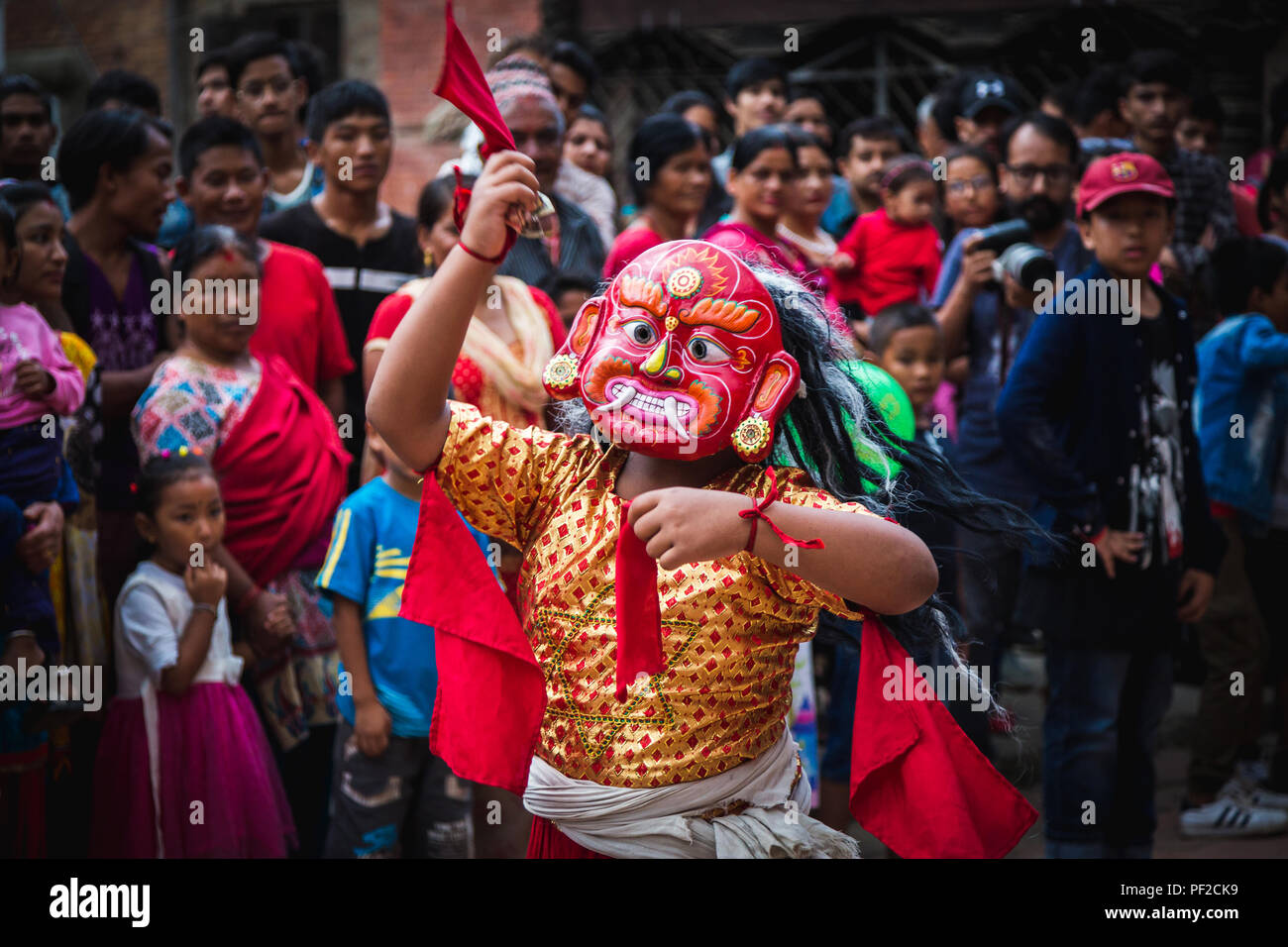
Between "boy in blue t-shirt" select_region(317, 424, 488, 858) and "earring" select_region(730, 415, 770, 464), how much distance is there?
1567 mm

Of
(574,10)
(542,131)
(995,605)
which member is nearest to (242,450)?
(542,131)

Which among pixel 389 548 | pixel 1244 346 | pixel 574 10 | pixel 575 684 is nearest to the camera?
pixel 575 684

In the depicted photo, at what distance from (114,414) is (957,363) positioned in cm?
300

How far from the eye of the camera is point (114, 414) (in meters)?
4.05

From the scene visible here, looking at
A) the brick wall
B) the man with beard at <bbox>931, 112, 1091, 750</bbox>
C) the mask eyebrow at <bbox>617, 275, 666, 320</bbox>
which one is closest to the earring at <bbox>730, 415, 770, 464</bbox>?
the mask eyebrow at <bbox>617, 275, 666, 320</bbox>

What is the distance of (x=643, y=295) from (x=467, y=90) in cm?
43

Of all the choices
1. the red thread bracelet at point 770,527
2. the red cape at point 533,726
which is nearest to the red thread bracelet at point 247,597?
the red cape at point 533,726

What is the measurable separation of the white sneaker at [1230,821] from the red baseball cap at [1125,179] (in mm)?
2293

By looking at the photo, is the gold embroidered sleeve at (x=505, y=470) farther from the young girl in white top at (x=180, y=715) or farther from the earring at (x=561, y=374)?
the young girl in white top at (x=180, y=715)

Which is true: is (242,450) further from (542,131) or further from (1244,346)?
(1244,346)

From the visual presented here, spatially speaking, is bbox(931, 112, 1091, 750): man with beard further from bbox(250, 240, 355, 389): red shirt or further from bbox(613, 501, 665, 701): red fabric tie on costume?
bbox(613, 501, 665, 701): red fabric tie on costume

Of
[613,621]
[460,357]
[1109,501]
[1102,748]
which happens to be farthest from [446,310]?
[1102,748]

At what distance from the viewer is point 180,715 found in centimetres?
361

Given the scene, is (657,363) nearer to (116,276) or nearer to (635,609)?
(635,609)
